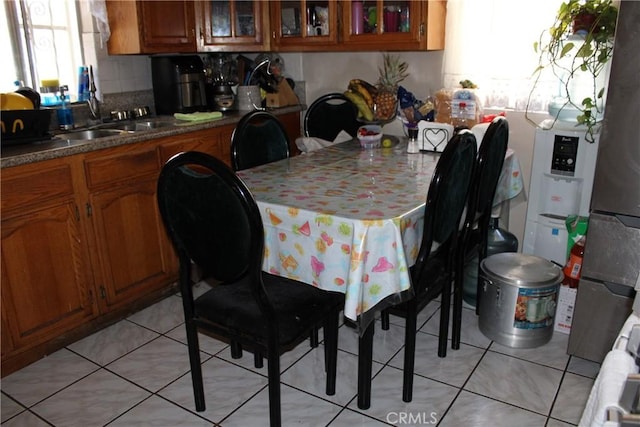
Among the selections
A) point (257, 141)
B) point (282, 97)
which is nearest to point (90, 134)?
point (257, 141)

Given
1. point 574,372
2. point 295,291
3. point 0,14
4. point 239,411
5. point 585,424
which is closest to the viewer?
Answer: point 585,424

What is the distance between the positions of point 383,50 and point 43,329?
2.30 m

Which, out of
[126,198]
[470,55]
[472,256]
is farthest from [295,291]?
[470,55]

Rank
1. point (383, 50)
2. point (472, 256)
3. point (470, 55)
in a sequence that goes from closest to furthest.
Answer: point (472, 256)
point (470, 55)
point (383, 50)

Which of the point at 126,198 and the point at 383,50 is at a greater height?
the point at 383,50

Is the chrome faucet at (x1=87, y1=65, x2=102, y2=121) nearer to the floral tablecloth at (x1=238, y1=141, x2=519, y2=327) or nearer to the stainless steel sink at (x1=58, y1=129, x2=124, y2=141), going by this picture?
the stainless steel sink at (x1=58, y1=129, x2=124, y2=141)

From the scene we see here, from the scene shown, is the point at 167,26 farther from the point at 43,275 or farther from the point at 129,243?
the point at 43,275

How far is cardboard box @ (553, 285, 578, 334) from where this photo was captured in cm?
235

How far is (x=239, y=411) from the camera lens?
193cm

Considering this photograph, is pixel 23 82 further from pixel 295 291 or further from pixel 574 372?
pixel 574 372

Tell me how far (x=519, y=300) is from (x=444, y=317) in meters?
0.35

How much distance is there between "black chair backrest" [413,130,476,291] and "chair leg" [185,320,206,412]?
2.58 ft

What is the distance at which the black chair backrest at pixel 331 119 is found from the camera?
3.06 meters

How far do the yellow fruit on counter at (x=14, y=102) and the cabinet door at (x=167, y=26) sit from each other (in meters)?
0.75
